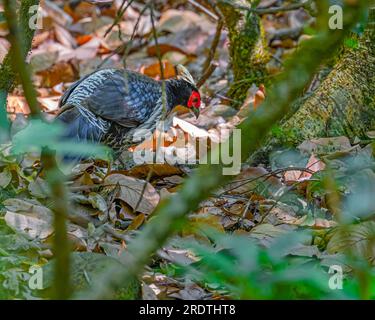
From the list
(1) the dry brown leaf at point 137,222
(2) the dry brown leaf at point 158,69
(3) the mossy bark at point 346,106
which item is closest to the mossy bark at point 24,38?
(1) the dry brown leaf at point 137,222

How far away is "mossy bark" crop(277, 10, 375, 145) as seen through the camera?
5031mm

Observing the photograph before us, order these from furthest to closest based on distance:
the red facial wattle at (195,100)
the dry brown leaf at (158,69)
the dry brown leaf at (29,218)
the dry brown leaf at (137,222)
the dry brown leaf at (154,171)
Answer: the dry brown leaf at (158,69)
the red facial wattle at (195,100)
the dry brown leaf at (154,171)
the dry brown leaf at (137,222)
the dry brown leaf at (29,218)

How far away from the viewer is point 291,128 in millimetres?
5078

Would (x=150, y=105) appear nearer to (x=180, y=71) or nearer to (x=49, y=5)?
(x=180, y=71)

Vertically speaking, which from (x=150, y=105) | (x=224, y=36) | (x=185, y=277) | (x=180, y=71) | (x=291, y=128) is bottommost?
(x=185, y=277)

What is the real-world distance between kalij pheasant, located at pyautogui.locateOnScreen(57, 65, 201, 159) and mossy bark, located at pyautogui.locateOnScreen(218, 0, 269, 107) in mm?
770

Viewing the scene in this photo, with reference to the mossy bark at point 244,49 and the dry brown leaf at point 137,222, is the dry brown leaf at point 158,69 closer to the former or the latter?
the mossy bark at point 244,49

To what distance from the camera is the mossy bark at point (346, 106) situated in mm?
5031

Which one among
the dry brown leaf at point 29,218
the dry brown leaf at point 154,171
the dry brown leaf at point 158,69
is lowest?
the dry brown leaf at point 29,218

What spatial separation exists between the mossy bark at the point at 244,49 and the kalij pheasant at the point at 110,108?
770mm

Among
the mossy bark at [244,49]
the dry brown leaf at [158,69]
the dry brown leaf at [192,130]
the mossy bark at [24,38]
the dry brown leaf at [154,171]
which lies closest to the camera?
the mossy bark at [24,38]
